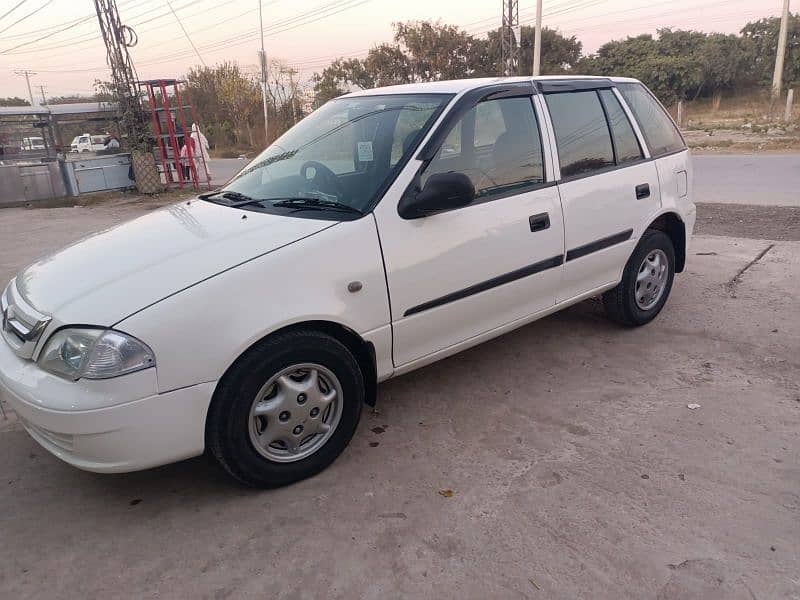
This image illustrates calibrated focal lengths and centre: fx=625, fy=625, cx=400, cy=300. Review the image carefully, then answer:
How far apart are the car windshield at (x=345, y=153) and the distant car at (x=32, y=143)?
13.2 metres

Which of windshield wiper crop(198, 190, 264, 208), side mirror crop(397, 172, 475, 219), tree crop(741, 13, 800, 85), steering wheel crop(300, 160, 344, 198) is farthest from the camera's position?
tree crop(741, 13, 800, 85)

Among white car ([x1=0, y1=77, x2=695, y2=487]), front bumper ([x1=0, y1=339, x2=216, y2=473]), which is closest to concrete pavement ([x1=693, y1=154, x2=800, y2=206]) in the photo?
white car ([x1=0, y1=77, x2=695, y2=487])

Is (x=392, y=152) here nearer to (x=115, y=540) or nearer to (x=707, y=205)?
(x=115, y=540)

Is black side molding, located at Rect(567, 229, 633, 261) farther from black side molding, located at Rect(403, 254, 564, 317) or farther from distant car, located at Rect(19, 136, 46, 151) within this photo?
distant car, located at Rect(19, 136, 46, 151)

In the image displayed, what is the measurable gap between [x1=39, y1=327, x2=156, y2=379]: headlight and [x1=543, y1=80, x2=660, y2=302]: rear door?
245cm

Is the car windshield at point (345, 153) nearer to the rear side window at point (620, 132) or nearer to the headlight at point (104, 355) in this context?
the headlight at point (104, 355)

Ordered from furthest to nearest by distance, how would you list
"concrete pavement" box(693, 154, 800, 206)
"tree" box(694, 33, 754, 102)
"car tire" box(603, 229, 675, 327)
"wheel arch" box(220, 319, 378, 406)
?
"tree" box(694, 33, 754, 102)
"concrete pavement" box(693, 154, 800, 206)
"car tire" box(603, 229, 675, 327)
"wheel arch" box(220, 319, 378, 406)

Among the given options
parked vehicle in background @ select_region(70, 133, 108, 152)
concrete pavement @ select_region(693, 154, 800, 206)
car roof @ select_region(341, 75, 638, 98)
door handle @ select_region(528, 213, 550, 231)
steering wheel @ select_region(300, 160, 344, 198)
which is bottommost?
concrete pavement @ select_region(693, 154, 800, 206)

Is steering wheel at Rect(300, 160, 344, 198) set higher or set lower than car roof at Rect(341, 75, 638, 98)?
lower

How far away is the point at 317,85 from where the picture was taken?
39.4 meters

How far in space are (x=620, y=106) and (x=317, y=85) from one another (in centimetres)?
3777

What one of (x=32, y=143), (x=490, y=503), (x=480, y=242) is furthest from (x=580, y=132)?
(x=32, y=143)

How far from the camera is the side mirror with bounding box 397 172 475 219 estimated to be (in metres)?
2.94

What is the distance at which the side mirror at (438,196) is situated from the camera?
294 centimetres
